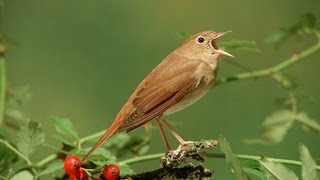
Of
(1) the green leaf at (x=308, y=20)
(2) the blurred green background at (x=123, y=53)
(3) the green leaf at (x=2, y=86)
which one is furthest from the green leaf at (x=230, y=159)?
(2) the blurred green background at (x=123, y=53)

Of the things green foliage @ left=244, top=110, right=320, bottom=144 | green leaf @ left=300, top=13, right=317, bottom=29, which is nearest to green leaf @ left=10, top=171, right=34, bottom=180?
green foliage @ left=244, top=110, right=320, bottom=144

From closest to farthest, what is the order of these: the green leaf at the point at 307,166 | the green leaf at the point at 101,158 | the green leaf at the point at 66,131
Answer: the green leaf at the point at 307,166 < the green leaf at the point at 101,158 < the green leaf at the point at 66,131

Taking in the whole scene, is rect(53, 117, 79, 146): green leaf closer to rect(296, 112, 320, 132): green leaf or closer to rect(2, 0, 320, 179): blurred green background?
rect(296, 112, 320, 132): green leaf

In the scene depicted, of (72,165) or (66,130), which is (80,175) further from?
(66,130)

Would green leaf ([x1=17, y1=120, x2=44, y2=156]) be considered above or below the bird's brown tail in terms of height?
above

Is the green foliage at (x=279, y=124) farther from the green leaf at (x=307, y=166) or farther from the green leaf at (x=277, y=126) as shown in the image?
the green leaf at (x=307, y=166)

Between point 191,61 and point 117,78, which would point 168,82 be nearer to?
point 191,61
